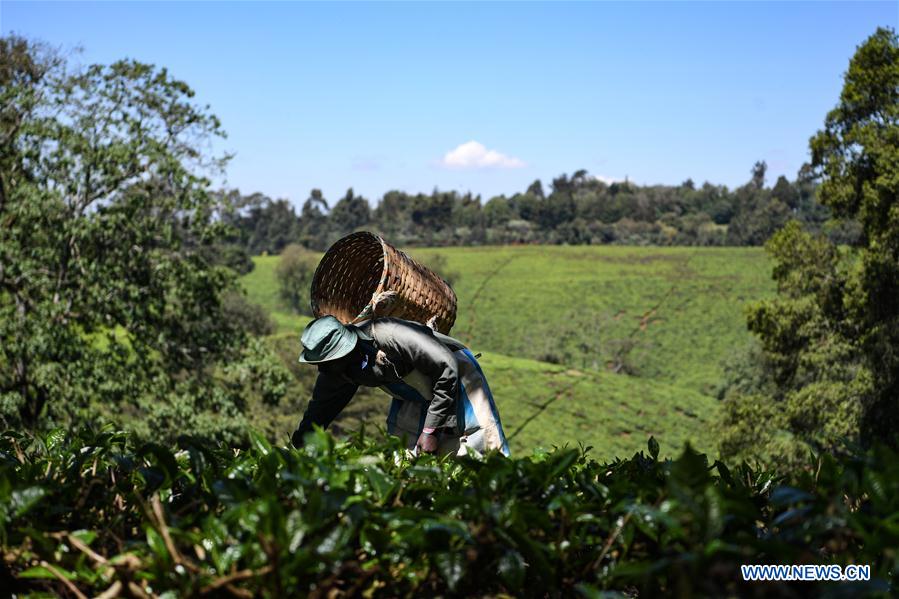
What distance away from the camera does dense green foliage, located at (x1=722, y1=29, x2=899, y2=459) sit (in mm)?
15391

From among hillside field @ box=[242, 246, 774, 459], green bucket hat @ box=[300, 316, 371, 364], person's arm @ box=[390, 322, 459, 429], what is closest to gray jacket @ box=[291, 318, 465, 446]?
person's arm @ box=[390, 322, 459, 429]

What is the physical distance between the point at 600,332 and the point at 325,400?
162ft

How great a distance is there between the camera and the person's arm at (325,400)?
155 inches

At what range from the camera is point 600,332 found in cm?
5234

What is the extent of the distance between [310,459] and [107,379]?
13.4 m

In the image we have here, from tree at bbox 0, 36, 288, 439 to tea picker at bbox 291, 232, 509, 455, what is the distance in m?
11.0

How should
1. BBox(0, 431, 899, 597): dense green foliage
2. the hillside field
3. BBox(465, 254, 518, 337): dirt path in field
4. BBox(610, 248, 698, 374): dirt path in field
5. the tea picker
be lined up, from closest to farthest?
BBox(0, 431, 899, 597): dense green foliage → the tea picker → the hillside field → BBox(610, 248, 698, 374): dirt path in field → BBox(465, 254, 518, 337): dirt path in field

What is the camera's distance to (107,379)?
14383 millimetres

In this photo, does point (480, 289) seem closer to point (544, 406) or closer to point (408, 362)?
point (544, 406)

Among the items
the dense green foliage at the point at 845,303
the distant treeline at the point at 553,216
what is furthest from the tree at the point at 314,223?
the dense green foliage at the point at 845,303

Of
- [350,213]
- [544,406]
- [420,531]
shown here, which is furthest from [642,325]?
[420,531]

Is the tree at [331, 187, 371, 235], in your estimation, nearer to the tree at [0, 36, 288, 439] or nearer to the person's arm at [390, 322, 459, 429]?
the tree at [0, 36, 288, 439]

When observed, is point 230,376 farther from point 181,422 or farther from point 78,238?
point 78,238

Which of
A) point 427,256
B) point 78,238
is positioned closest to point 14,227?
point 78,238
